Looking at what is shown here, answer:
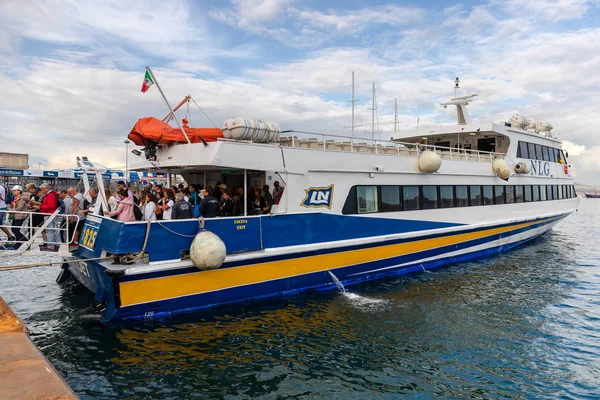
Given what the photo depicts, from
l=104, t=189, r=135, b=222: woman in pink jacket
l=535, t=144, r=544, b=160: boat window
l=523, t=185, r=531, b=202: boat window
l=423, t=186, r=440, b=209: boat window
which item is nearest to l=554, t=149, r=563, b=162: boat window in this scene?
l=535, t=144, r=544, b=160: boat window

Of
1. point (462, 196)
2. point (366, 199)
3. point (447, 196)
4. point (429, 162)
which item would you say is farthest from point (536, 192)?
point (366, 199)

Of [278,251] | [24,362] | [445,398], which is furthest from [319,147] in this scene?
[24,362]

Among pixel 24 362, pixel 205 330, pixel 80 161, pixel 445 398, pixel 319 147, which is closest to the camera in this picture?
pixel 24 362

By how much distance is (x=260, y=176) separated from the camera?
33.1 feet

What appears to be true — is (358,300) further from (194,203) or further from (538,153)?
(538,153)

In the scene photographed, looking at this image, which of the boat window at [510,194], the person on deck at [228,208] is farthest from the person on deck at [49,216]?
the boat window at [510,194]

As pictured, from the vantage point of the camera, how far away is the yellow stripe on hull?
23.1ft

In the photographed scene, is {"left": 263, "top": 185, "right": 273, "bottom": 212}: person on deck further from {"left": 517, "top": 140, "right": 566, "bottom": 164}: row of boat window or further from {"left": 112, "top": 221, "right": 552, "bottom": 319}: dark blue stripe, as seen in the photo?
{"left": 517, "top": 140, "right": 566, "bottom": 164}: row of boat window

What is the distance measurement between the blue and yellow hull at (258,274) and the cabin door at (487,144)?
15.6ft

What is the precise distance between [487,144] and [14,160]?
54.9 metres

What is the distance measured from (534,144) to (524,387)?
1387cm

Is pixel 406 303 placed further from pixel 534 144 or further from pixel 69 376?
pixel 534 144

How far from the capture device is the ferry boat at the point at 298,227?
7.18 metres

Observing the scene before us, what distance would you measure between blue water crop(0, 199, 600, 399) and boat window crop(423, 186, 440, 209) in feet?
8.84
